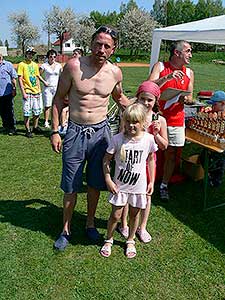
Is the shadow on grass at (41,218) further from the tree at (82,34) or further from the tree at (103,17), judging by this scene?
the tree at (103,17)

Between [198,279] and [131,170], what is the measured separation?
1.02 metres

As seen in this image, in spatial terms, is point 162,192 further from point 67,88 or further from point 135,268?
point 67,88

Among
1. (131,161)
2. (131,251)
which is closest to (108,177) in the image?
(131,161)

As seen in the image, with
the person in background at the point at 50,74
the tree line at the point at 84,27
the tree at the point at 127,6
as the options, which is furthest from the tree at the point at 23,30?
the person in background at the point at 50,74

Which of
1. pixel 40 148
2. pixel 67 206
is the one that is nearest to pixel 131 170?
pixel 67 206

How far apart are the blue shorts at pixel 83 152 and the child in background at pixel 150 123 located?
0.38m

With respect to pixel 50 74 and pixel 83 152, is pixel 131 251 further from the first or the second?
pixel 50 74

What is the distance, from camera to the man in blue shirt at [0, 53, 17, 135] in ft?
21.9

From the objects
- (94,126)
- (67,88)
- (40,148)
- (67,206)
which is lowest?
(40,148)

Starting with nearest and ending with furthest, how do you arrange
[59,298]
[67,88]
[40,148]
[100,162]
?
[59,298] < [67,88] < [100,162] < [40,148]

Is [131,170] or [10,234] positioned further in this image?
[10,234]

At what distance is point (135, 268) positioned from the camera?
294cm

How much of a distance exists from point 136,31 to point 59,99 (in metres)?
60.5

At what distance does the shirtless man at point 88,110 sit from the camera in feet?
8.96
